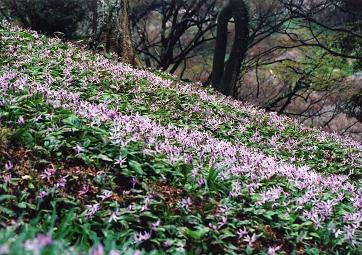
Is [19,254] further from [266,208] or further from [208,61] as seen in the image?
[208,61]

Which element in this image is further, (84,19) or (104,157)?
(84,19)

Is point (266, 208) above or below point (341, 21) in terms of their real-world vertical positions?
below

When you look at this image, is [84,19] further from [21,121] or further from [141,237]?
[141,237]

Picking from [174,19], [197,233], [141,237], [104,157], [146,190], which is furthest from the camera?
[174,19]

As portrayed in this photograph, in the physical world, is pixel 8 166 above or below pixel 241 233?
above

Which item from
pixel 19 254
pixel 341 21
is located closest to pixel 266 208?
pixel 19 254

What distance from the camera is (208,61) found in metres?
33.3

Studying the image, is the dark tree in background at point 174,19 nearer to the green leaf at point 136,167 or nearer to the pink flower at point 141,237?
the green leaf at point 136,167

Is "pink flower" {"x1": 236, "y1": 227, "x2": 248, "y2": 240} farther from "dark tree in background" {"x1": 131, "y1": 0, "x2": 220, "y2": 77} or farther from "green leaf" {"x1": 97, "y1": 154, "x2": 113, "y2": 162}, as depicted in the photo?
"dark tree in background" {"x1": 131, "y1": 0, "x2": 220, "y2": 77}

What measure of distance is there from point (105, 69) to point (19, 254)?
28.8 ft

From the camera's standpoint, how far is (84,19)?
1709 cm

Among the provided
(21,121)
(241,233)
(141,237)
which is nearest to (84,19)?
(21,121)

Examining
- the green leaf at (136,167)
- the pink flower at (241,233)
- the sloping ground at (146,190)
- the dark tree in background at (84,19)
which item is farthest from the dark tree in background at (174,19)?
the pink flower at (241,233)

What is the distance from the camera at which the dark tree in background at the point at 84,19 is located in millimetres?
13703
